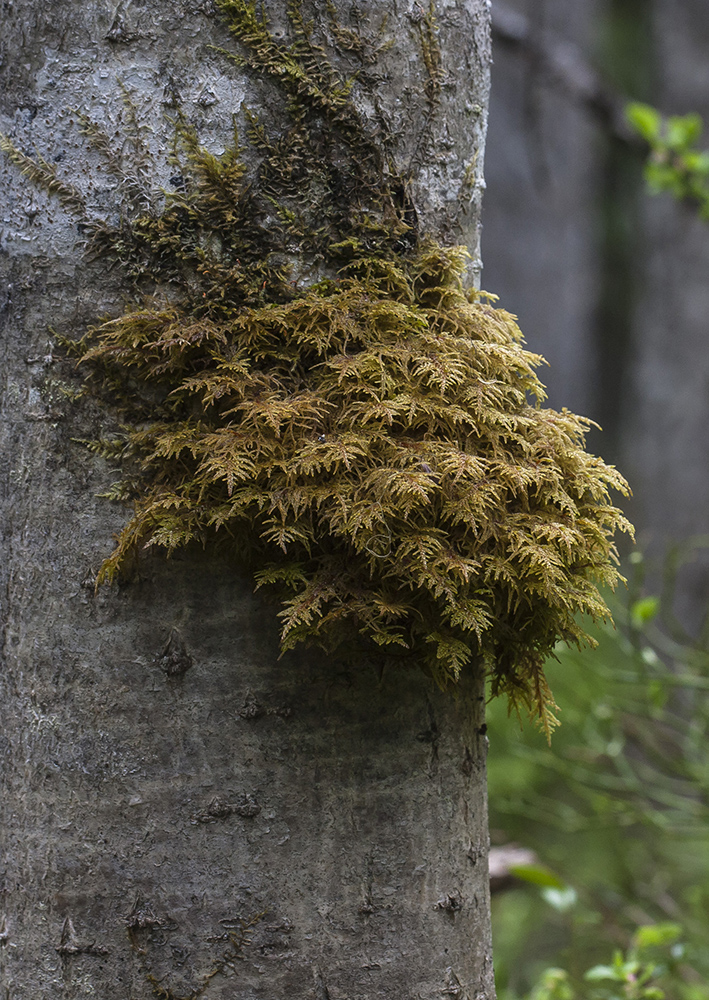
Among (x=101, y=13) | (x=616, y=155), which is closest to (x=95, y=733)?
(x=101, y=13)

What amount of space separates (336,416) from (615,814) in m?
2.64

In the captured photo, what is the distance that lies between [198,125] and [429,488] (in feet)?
2.04

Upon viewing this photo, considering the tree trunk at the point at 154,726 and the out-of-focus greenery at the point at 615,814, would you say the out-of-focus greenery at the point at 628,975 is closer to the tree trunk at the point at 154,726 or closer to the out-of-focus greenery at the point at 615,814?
the out-of-focus greenery at the point at 615,814

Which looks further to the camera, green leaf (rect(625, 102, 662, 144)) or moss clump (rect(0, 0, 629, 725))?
green leaf (rect(625, 102, 662, 144))

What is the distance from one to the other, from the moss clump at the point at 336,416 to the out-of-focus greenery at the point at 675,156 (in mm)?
2214

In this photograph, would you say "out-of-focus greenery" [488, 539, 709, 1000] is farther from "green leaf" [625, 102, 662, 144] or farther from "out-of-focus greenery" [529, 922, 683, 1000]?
"green leaf" [625, 102, 662, 144]

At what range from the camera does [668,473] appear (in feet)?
25.9

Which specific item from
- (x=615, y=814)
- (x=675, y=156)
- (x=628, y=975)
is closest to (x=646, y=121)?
(x=675, y=156)

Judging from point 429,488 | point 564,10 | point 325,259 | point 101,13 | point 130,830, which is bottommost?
point 130,830

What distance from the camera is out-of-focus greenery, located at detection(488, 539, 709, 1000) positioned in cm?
263

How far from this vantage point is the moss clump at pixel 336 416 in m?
0.99

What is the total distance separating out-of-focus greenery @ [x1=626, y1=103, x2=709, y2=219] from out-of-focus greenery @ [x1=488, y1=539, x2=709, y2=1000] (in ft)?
4.82

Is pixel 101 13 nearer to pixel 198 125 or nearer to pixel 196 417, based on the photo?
pixel 198 125

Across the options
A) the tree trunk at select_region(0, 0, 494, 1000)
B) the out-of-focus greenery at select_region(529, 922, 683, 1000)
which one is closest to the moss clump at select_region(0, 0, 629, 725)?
the tree trunk at select_region(0, 0, 494, 1000)
